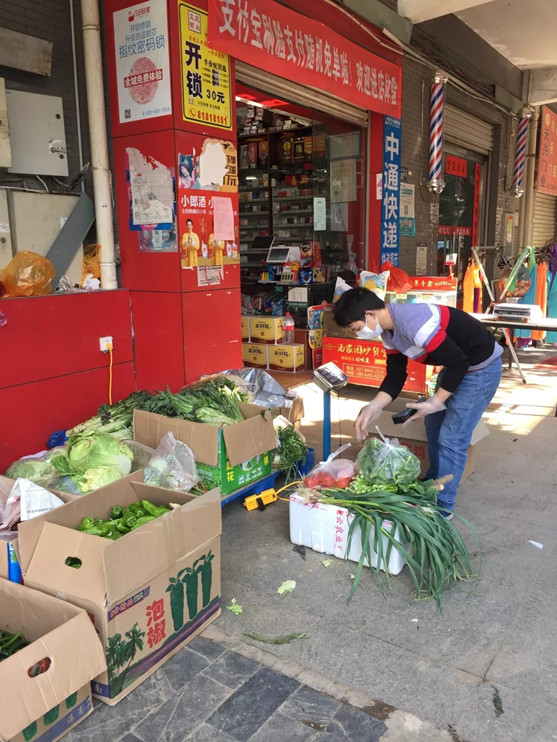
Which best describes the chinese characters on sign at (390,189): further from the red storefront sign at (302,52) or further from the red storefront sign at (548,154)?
the red storefront sign at (548,154)

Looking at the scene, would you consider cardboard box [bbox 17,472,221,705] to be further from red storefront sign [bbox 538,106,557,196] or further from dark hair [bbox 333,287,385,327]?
red storefront sign [bbox 538,106,557,196]

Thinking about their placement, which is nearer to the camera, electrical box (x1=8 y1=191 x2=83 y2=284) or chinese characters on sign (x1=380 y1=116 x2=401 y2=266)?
electrical box (x1=8 y1=191 x2=83 y2=284)

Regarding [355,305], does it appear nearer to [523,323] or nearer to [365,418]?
[365,418]

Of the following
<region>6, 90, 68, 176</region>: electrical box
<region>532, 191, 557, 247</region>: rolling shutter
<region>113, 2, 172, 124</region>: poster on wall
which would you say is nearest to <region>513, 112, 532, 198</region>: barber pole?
<region>532, 191, 557, 247</region>: rolling shutter

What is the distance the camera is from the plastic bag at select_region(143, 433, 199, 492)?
3406 millimetres

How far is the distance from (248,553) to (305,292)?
484 centimetres

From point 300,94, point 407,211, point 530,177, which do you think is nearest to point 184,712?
point 300,94

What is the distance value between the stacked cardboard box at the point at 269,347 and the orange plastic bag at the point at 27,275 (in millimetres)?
3814

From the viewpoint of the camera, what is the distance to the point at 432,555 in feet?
9.77

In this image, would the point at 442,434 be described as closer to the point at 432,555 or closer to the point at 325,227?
the point at 432,555

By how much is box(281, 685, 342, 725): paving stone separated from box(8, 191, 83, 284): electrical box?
12.1 ft

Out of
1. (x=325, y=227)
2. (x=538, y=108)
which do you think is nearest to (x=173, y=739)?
(x=325, y=227)

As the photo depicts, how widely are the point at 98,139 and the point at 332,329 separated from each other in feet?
11.5

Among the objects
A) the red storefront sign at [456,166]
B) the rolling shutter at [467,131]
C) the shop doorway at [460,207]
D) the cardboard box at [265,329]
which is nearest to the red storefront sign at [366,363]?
the cardboard box at [265,329]
